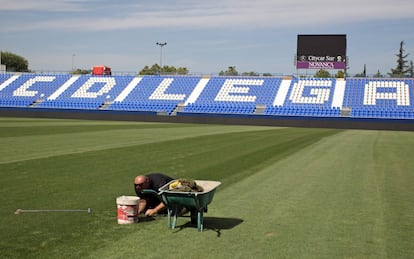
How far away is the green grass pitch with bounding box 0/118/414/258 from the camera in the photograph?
6.94m

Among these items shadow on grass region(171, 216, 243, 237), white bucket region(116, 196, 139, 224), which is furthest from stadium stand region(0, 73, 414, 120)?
white bucket region(116, 196, 139, 224)

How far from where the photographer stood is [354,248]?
7164mm

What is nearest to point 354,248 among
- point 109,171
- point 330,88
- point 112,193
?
point 112,193

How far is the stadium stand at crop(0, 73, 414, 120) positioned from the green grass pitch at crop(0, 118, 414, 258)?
36.2 metres

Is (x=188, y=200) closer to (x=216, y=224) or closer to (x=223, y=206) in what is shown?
(x=216, y=224)

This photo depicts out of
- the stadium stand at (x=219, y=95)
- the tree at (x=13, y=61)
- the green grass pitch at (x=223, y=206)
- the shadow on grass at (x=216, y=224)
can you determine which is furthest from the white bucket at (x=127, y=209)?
the tree at (x=13, y=61)

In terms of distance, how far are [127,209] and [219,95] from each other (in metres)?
51.7

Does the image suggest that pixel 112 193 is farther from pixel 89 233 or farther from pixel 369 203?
pixel 369 203

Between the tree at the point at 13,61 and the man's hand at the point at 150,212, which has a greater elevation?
the tree at the point at 13,61

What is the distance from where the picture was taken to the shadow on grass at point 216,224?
318 inches

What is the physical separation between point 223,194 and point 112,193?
235cm

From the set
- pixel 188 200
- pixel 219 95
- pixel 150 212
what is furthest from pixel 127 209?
pixel 219 95

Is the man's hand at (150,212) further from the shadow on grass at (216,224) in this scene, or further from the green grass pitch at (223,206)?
the shadow on grass at (216,224)

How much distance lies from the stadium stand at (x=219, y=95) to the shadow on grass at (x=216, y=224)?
44264 millimetres
